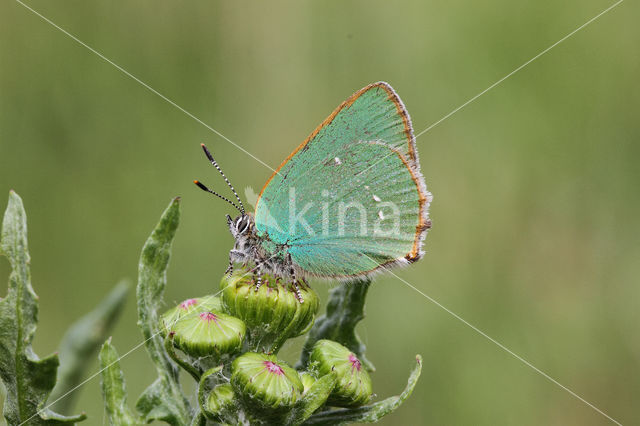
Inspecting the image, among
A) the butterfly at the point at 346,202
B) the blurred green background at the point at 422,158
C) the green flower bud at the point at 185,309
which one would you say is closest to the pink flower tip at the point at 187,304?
the green flower bud at the point at 185,309

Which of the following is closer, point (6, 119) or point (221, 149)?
point (6, 119)

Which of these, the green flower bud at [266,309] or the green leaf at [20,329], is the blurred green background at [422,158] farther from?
the green leaf at [20,329]

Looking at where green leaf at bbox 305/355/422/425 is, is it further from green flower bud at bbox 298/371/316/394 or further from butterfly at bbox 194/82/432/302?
butterfly at bbox 194/82/432/302

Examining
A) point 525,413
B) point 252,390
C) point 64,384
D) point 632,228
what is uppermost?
point 252,390

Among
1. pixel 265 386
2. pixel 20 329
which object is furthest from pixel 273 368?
pixel 20 329

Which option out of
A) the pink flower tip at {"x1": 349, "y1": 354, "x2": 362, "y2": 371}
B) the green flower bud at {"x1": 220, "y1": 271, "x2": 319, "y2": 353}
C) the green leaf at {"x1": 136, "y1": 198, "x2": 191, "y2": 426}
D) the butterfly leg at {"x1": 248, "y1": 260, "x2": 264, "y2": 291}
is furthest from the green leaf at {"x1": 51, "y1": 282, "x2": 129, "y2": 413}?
the pink flower tip at {"x1": 349, "y1": 354, "x2": 362, "y2": 371}

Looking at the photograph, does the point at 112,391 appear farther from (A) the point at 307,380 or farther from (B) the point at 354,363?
(B) the point at 354,363

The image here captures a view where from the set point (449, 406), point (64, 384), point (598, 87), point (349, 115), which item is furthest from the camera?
point (598, 87)

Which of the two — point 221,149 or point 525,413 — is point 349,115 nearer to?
point 221,149

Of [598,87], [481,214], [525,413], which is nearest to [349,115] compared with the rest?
[481,214]
